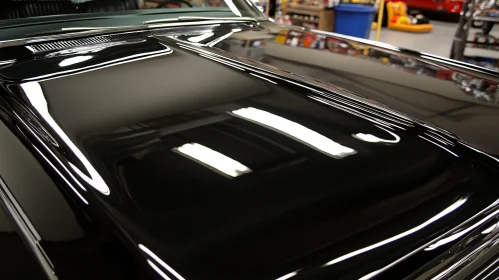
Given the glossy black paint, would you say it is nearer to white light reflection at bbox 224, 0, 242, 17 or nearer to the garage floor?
white light reflection at bbox 224, 0, 242, 17

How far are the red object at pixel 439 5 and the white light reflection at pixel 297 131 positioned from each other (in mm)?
10794

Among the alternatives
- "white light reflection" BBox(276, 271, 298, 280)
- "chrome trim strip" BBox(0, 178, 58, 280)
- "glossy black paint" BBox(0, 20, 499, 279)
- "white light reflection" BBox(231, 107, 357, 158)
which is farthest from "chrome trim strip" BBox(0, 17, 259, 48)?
"white light reflection" BBox(276, 271, 298, 280)

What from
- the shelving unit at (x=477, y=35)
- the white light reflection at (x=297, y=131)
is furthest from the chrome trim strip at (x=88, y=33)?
the shelving unit at (x=477, y=35)

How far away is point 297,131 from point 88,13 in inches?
40.1

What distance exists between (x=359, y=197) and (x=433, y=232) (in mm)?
130

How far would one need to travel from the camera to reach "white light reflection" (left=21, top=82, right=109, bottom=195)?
0.71 m

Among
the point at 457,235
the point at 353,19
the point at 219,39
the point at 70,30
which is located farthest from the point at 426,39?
the point at 457,235

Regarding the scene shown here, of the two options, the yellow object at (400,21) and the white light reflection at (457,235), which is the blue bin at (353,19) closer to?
the yellow object at (400,21)

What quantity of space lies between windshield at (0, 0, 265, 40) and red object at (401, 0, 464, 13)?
396 inches

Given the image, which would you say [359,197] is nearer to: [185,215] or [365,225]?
[365,225]

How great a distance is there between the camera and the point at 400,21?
9.35 meters

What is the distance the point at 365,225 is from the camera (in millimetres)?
680

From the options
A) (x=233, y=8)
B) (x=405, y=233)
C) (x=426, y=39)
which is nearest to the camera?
(x=405, y=233)

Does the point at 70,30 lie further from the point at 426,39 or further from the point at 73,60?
the point at 426,39
